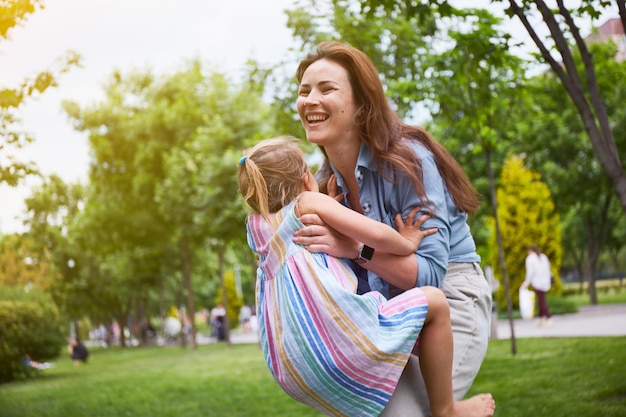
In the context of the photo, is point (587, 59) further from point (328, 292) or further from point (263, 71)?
point (263, 71)

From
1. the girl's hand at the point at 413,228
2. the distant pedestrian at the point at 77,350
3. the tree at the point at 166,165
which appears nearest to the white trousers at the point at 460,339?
the girl's hand at the point at 413,228

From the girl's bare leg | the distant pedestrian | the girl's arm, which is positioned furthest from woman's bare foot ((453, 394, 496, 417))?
the distant pedestrian

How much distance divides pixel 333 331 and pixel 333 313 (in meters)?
0.06

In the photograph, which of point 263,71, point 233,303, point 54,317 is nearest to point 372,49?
point 263,71

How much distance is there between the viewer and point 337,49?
10.3 feet

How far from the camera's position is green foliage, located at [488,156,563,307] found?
2952cm

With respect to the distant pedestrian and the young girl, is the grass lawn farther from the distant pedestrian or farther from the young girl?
the distant pedestrian

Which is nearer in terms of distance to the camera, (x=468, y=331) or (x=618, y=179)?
(x=468, y=331)

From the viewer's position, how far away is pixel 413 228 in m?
2.90

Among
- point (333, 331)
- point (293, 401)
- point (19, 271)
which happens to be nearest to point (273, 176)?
point (333, 331)

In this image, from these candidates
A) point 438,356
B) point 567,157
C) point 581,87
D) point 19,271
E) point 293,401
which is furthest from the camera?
point 19,271

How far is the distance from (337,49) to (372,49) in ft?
34.2

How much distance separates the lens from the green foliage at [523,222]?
29516 mm

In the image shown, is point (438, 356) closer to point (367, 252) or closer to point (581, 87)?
point (367, 252)
